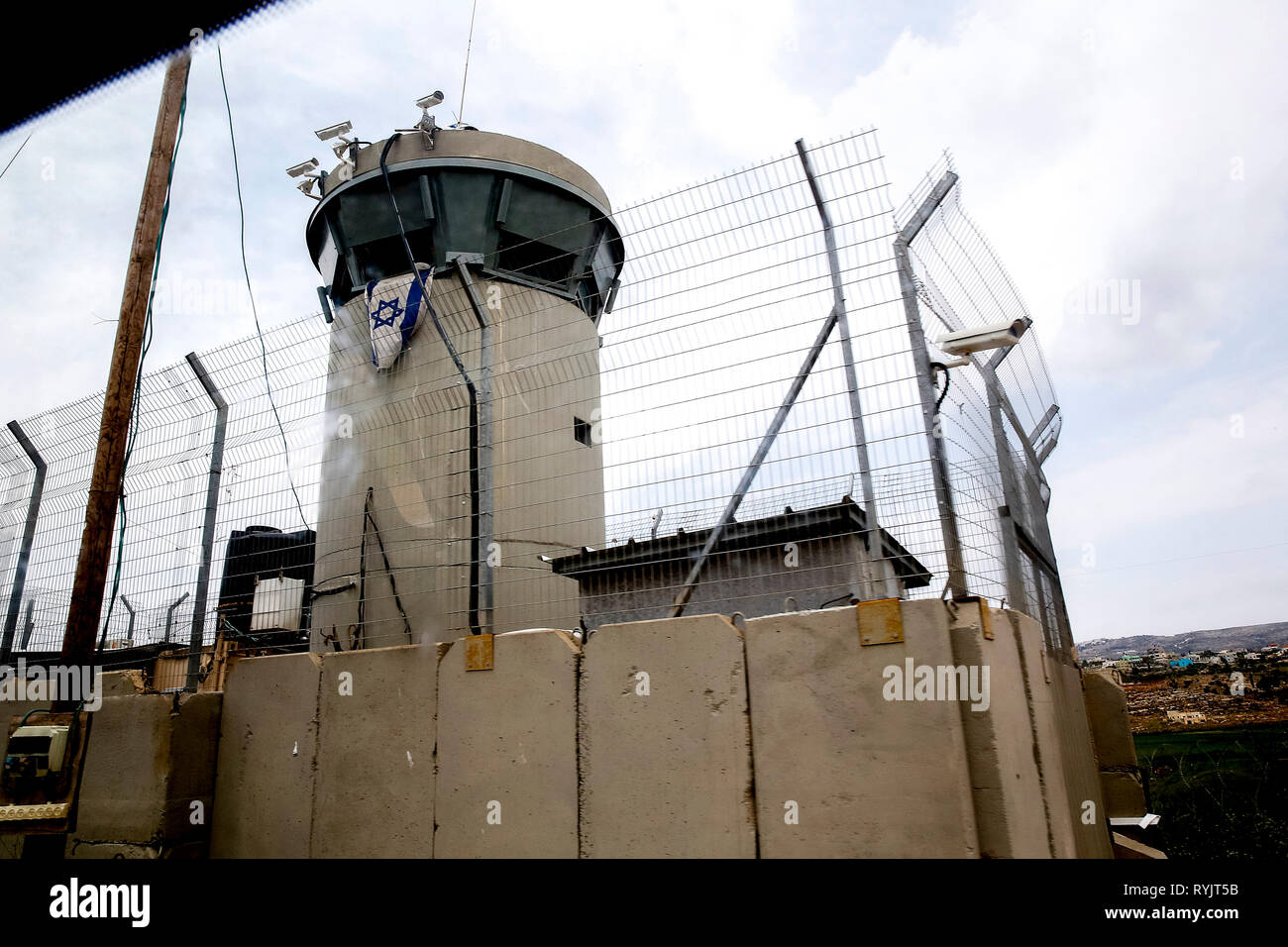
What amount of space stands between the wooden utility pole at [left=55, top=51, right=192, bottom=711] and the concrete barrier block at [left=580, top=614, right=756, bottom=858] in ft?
11.8

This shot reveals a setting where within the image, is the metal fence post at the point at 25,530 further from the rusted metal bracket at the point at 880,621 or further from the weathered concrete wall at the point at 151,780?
the rusted metal bracket at the point at 880,621

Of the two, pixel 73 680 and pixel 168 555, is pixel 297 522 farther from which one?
pixel 73 680

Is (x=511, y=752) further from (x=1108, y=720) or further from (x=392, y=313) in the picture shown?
(x=392, y=313)

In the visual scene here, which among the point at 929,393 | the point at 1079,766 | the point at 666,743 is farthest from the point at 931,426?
the point at 1079,766

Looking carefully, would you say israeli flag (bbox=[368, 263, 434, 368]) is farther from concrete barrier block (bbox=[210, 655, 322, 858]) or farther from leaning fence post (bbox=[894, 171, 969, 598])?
leaning fence post (bbox=[894, 171, 969, 598])

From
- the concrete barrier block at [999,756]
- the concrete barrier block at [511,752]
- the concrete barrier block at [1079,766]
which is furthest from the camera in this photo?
the concrete barrier block at [1079,766]

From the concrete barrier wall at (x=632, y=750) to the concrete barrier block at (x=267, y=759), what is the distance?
0.01m

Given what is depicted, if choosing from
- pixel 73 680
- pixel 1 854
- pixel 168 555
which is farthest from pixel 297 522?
pixel 1 854

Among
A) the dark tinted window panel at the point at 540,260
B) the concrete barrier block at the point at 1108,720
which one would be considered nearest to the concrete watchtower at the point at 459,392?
the dark tinted window panel at the point at 540,260

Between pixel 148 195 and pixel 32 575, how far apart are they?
12.0 feet

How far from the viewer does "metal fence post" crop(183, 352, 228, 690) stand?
216 inches

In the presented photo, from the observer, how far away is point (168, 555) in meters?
5.80

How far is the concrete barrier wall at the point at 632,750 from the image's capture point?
3289mm

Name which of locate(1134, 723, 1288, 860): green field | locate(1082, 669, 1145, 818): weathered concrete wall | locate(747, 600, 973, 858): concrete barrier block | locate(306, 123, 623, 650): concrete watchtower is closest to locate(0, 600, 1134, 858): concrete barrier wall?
locate(747, 600, 973, 858): concrete barrier block
